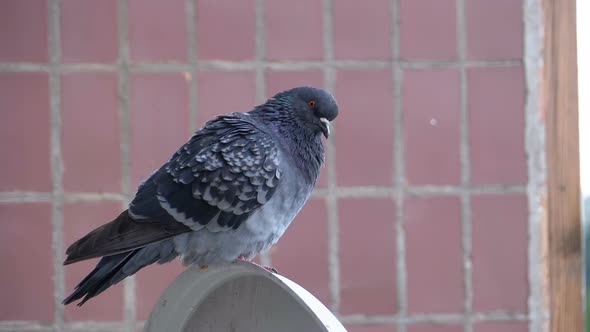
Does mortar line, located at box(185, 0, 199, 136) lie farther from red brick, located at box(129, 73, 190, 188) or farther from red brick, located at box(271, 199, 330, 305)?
red brick, located at box(271, 199, 330, 305)

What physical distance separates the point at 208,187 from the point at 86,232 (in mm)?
802

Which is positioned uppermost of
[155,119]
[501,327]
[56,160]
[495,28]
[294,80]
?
[495,28]

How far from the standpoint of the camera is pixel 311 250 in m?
2.69

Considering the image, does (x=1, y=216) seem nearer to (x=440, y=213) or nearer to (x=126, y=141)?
(x=126, y=141)

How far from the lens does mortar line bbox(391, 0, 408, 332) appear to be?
269cm

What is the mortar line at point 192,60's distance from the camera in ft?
8.75

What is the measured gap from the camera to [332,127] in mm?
2676

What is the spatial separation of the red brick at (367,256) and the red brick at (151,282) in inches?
19.9

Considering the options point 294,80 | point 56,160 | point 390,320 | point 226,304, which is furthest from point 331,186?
point 226,304

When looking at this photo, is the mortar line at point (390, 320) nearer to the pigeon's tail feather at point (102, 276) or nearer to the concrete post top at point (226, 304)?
the pigeon's tail feather at point (102, 276)

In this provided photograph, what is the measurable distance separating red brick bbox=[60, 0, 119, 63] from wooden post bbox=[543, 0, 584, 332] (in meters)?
1.31

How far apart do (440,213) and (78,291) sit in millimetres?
1288

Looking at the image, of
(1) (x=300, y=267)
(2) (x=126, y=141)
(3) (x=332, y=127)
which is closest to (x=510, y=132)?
(3) (x=332, y=127)

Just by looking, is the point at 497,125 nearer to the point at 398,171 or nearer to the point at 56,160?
the point at 398,171
